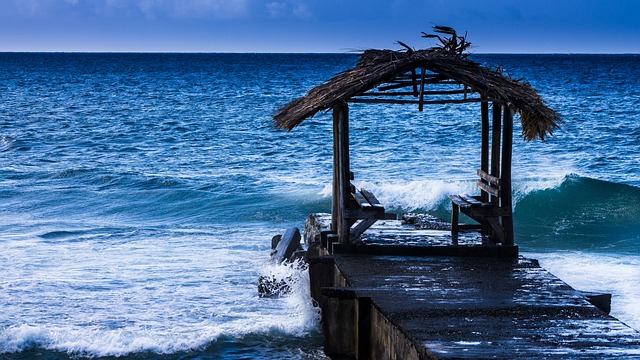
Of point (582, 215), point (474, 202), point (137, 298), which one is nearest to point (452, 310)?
point (474, 202)

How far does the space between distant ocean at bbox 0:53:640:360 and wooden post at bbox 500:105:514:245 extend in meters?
1.97

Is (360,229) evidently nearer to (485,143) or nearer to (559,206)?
(485,143)

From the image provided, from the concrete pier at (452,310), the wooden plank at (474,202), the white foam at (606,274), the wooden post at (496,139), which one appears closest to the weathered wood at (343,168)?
the concrete pier at (452,310)

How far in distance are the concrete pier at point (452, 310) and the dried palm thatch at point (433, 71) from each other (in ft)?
→ 5.12

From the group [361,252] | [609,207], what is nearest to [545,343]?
[361,252]

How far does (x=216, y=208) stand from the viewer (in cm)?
2072

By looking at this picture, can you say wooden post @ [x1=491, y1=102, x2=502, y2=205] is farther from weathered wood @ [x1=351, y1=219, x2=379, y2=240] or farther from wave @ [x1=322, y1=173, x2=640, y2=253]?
wave @ [x1=322, y1=173, x2=640, y2=253]

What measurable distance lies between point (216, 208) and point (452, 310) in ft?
43.0

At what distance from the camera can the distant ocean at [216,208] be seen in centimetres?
1098

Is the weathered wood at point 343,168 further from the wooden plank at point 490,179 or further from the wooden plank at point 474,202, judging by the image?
the wooden plank at point 490,179

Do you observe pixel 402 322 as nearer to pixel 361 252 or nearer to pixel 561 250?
pixel 361 252

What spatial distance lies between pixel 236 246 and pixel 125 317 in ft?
16.2

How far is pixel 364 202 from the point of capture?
11.0 metres

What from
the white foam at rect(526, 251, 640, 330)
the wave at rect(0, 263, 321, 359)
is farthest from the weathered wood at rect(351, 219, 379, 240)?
the white foam at rect(526, 251, 640, 330)
